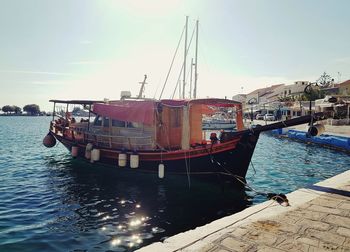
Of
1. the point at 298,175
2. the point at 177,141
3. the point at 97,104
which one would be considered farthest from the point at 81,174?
the point at 298,175

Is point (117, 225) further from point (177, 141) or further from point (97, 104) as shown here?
point (97, 104)

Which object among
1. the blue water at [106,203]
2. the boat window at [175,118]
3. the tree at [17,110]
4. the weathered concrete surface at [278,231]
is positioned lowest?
the blue water at [106,203]

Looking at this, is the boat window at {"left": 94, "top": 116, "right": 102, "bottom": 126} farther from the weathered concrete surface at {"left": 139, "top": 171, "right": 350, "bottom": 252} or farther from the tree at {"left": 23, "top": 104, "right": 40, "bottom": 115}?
Result: the tree at {"left": 23, "top": 104, "right": 40, "bottom": 115}

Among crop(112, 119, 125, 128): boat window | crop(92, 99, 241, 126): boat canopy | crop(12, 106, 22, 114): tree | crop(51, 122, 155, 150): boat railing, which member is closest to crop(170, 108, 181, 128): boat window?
crop(92, 99, 241, 126): boat canopy

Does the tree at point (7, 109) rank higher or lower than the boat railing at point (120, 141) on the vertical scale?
higher

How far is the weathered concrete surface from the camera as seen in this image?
175 inches

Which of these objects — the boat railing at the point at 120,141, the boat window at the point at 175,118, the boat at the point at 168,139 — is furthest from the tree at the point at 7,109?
the boat window at the point at 175,118

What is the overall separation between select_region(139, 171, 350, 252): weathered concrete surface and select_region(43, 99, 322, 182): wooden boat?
3683 mm

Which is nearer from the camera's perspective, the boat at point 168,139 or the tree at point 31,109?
the boat at point 168,139

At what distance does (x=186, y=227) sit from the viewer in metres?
8.01

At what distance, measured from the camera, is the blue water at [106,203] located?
739 centimetres

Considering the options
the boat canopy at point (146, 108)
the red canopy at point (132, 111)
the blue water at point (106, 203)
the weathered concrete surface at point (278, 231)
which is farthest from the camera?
the red canopy at point (132, 111)

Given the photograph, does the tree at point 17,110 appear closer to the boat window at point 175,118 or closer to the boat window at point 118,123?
the boat window at point 118,123

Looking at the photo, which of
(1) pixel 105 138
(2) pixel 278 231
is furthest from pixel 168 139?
(2) pixel 278 231
